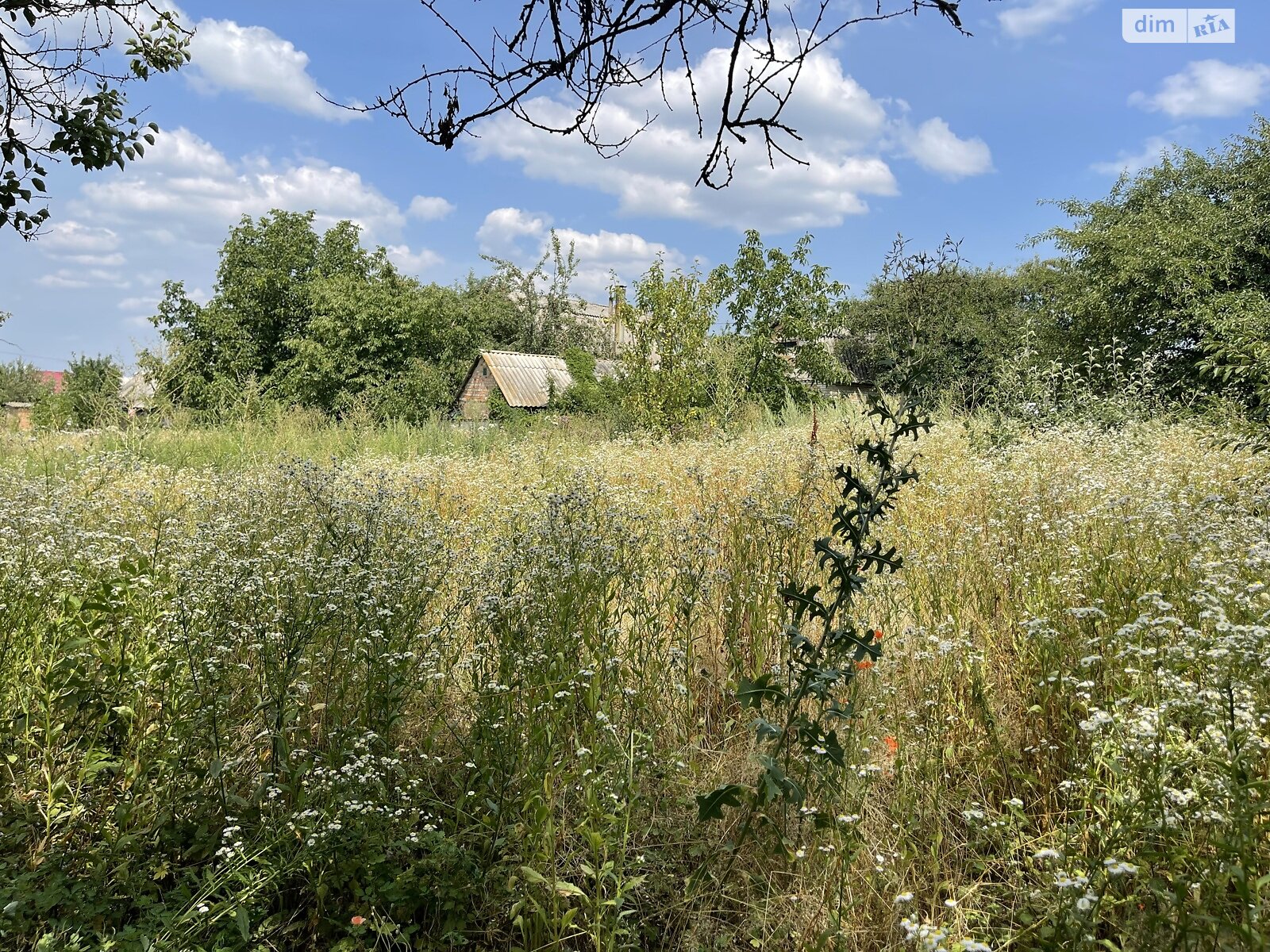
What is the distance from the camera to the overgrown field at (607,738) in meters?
1.91

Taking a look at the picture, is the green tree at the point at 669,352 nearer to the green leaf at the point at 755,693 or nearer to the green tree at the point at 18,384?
the green leaf at the point at 755,693

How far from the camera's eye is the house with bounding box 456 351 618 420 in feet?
95.2

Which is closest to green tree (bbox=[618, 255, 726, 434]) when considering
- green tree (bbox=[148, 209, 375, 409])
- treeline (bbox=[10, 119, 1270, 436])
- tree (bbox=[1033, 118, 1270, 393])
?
treeline (bbox=[10, 119, 1270, 436])

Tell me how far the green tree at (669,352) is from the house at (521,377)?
11881mm

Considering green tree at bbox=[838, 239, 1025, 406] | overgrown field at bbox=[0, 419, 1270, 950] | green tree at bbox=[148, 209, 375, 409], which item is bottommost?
overgrown field at bbox=[0, 419, 1270, 950]

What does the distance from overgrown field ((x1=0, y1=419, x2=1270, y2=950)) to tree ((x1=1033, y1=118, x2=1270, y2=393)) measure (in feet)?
47.5

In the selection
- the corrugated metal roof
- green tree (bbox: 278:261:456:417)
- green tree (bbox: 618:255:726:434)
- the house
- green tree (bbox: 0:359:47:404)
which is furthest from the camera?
green tree (bbox: 0:359:47:404)

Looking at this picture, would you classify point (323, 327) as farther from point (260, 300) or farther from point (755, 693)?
point (755, 693)

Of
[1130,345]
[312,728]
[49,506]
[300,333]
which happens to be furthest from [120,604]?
[300,333]

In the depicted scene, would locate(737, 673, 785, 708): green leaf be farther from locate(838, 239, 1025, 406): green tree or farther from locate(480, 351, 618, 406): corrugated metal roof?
locate(480, 351, 618, 406): corrugated metal roof

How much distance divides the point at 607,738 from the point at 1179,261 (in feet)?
62.0

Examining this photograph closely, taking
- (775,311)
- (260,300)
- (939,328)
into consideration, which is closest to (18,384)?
(260,300)

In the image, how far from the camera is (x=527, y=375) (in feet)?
101

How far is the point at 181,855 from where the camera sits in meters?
2.32
